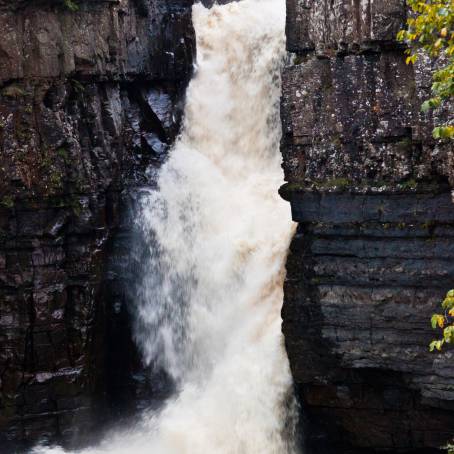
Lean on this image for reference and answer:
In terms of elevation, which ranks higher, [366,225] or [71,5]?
[71,5]

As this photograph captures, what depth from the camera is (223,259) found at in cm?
1545

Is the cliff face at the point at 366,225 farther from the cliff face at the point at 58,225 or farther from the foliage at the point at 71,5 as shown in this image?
the foliage at the point at 71,5

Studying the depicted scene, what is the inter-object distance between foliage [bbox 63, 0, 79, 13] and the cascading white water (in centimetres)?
416

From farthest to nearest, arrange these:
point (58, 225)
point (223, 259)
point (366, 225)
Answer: point (223, 259), point (58, 225), point (366, 225)

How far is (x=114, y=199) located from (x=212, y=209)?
7.31 feet

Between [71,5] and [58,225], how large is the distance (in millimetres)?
4585

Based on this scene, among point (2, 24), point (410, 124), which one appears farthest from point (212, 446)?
point (2, 24)

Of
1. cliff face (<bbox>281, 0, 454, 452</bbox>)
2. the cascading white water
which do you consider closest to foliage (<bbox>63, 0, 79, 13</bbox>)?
the cascading white water

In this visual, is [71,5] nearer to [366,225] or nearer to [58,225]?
[58,225]

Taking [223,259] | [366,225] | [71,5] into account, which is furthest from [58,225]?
[366,225]

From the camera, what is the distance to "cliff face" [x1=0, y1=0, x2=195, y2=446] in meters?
14.8

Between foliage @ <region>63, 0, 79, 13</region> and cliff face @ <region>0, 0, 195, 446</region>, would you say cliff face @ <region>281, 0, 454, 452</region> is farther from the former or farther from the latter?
foliage @ <region>63, 0, 79, 13</region>

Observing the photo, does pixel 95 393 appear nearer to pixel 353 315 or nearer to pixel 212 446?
pixel 212 446

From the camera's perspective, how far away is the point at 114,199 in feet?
53.1
